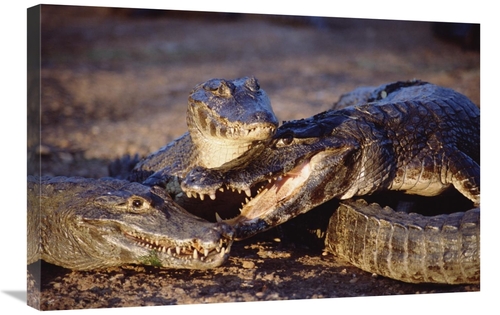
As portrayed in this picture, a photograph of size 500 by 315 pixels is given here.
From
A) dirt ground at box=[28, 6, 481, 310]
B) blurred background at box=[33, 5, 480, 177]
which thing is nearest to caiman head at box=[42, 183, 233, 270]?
dirt ground at box=[28, 6, 481, 310]

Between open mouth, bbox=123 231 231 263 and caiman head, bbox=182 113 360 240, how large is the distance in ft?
→ 0.52

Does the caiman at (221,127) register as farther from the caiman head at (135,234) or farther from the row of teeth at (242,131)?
the caiman head at (135,234)

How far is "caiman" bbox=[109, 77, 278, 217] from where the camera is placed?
12.7 ft

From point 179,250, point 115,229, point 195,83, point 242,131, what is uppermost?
point 195,83

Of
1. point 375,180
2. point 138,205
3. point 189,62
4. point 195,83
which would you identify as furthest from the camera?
point 189,62

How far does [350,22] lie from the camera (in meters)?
12.0

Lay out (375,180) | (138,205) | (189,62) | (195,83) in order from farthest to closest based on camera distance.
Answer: (189,62) < (195,83) < (375,180) < (138,205)

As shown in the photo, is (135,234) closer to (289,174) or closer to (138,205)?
(138,205)

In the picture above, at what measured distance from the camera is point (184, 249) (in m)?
3.94

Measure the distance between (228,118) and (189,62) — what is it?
8255mm

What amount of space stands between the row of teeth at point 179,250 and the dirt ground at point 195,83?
0.23 metres

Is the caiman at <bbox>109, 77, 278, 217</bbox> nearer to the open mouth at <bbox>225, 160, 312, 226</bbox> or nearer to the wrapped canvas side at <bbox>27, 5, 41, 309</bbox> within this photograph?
the open mouth at <bbox>225, 160, 312, 226</bbox>

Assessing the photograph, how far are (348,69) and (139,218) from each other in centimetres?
755

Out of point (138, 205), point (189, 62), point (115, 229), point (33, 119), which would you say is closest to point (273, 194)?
point (138, 205)
